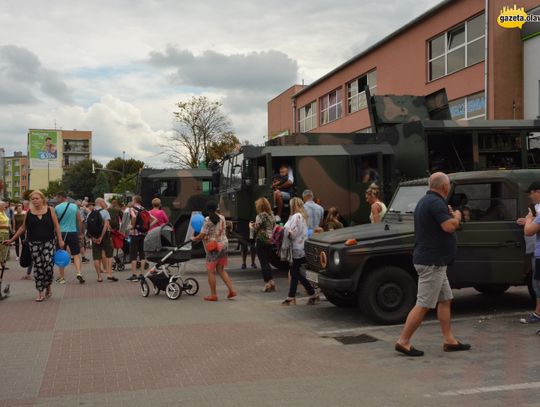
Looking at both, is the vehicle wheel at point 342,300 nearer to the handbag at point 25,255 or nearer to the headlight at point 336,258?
the headlight at point 336,258

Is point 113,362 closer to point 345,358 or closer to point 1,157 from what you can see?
point 345,358

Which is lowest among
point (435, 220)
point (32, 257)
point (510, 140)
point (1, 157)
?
point (32, 257)

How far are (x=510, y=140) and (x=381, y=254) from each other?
5.81m

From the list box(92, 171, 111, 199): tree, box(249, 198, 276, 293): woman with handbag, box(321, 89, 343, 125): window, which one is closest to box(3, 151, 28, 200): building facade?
box(92, 171, 111, 199): tree

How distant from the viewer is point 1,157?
136 meters

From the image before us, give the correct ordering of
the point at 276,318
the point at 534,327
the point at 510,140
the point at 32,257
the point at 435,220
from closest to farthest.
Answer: the point at 435,220
the point at 534,327
the point at 276,318
the point at 32,257
the point at 510,140

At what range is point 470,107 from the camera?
2177 cm

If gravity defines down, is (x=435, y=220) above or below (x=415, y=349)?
above

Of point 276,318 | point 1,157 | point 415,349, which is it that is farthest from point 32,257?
point 1,157

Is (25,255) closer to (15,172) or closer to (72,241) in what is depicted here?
(72,241)

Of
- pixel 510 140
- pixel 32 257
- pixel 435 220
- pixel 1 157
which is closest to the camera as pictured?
pixel 435 220

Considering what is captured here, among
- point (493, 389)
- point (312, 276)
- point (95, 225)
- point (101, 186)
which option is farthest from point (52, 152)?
point (493, 389)

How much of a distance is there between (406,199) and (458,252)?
3.97 feet

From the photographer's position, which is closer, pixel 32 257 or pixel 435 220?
pixel 435 220
